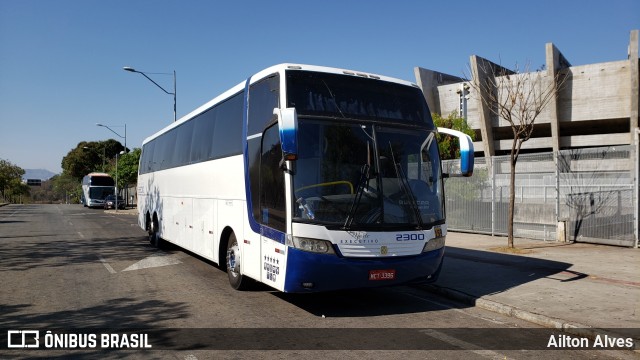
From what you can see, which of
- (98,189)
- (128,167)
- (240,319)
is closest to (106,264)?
(240,319)

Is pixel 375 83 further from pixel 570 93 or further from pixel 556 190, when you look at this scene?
pixel 570 93

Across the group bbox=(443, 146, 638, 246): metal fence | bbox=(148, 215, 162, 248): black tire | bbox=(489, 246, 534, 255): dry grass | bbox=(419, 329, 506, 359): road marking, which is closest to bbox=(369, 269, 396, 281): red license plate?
bbox=(419, 329, 506, 359): road marking

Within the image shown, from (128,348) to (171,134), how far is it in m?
9.07

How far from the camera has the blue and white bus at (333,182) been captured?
635cm

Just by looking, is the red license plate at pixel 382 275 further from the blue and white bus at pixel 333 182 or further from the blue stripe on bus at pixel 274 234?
the blue stripe on bus at pixel 274 234

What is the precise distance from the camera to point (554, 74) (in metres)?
35.9

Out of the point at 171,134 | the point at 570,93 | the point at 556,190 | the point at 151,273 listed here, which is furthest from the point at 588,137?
the point at 151,273

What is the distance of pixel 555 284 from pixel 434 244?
3127 mm

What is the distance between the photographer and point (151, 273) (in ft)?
33.4

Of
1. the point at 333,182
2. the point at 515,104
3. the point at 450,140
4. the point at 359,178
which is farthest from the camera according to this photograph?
the point at 450,140

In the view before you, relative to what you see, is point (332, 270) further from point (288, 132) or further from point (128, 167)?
point (128, 167)

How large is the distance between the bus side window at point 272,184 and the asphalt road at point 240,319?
1357mm

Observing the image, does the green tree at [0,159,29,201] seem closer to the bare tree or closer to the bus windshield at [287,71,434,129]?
the bare tree

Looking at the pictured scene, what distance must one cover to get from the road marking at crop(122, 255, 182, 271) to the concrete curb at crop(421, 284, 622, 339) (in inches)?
247
